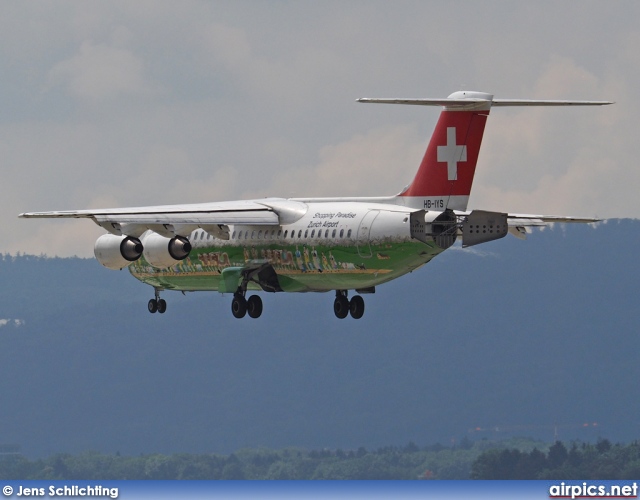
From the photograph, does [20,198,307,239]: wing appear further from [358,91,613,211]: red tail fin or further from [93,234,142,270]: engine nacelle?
[358,91,613,211]: red tail fin

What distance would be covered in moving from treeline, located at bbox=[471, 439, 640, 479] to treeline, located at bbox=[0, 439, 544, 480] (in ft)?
9.45

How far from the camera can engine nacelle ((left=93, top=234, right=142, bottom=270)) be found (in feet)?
174

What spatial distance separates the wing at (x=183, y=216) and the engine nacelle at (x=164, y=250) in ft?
1.39

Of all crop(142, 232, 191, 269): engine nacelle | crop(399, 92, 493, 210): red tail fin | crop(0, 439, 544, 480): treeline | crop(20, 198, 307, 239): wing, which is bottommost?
crop(0, 439, 544, 480): treeline

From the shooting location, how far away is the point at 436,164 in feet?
165

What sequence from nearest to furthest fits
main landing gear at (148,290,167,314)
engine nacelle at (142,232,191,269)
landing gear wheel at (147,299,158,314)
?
engine nacelle at (142,232,191,269) < main landing gear at (148,290,167,314) < landing gear wheel at (147,299,158,314)

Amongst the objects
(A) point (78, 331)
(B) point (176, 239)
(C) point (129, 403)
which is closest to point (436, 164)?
(B) point (176, 239)

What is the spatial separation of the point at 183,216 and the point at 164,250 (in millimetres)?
Answer: 2796

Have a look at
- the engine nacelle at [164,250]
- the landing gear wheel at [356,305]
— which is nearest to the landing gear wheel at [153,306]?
the engine nacelle at [164,250]

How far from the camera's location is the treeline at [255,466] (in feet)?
522

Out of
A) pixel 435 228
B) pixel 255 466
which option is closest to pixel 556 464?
pixel 255 466

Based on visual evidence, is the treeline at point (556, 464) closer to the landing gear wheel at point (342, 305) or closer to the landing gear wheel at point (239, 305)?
the landing gear wheel at point (342, 305)

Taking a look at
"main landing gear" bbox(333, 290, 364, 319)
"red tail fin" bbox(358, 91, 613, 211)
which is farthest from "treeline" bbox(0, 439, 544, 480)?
"red tail fin" bbox(358, 91, 613, 211)

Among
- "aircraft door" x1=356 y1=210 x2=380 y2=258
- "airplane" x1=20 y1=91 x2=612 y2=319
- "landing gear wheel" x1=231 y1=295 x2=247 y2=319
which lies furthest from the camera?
"landing gear wheel" x1=231 y1=295 x2=247 y2=319
